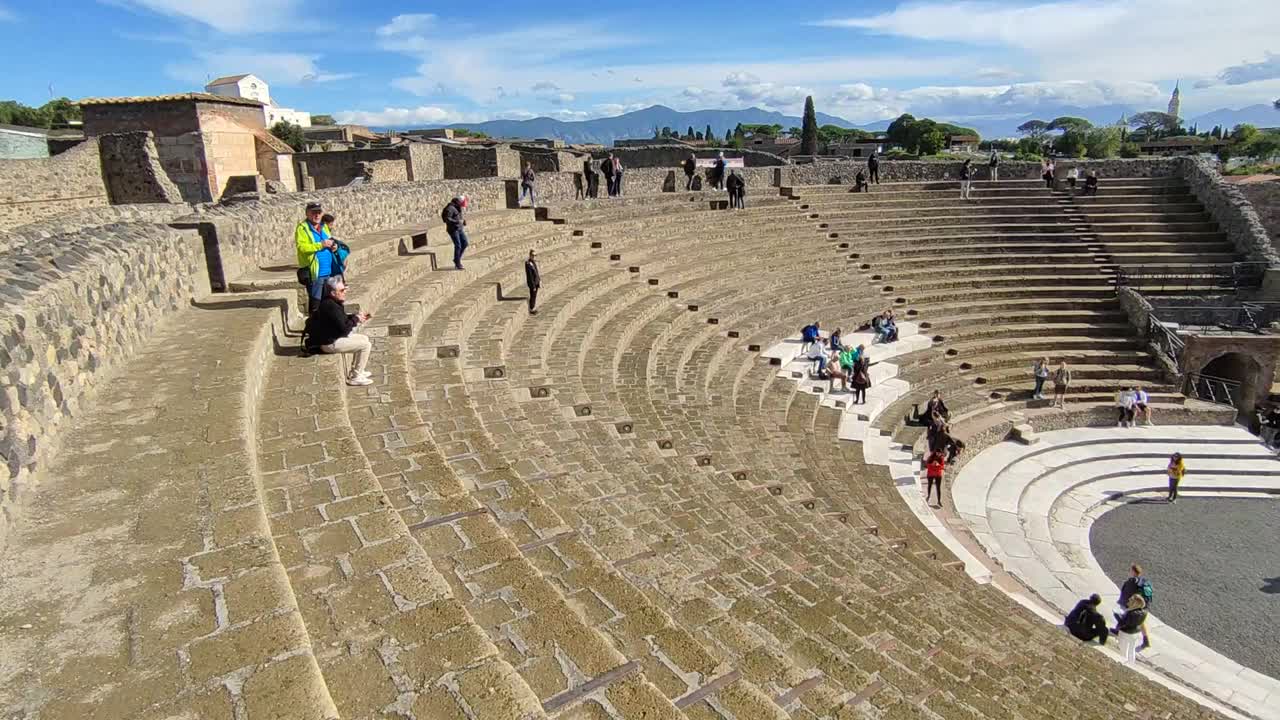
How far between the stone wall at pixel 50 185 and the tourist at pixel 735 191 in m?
14.7

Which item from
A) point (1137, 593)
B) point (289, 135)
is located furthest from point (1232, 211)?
point (289, 135)

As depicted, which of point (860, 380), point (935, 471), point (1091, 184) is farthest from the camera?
point (1091, 184)

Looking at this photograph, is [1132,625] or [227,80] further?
[227,80]

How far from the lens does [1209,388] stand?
15.4 m

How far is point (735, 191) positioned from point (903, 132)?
223ft

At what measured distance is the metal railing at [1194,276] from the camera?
58.9 feet

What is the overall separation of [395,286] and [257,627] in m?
7.71

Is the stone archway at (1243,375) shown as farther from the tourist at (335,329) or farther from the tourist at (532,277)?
the tourist at (335,329)

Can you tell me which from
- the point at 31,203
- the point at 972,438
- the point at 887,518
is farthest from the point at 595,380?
the point at 31,203

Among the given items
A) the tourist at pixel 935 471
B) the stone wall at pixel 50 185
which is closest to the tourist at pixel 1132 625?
the tourist at pixel 935 471

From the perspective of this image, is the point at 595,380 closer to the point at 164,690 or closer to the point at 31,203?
the point at 164,690

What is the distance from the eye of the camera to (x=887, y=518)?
8641 mm

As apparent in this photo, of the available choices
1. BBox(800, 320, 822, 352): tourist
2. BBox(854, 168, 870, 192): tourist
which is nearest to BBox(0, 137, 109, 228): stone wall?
BBox(800, 320, 822, 352): tourist

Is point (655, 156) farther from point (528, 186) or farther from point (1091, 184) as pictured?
point (1091, 184)
